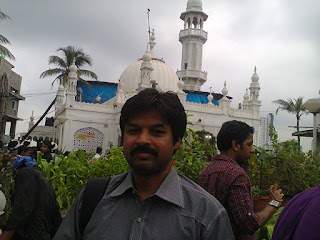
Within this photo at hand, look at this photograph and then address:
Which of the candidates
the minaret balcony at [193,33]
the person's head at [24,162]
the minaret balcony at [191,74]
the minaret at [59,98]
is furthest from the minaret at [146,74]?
the person's head at [24,162]

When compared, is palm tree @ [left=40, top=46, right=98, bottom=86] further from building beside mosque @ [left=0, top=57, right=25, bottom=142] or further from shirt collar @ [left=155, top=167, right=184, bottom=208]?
shirt collar @ [left=155, top=167, right=184, bottom=208]

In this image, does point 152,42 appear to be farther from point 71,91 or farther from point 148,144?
point 148,144

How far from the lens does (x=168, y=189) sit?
Result: 1474mm

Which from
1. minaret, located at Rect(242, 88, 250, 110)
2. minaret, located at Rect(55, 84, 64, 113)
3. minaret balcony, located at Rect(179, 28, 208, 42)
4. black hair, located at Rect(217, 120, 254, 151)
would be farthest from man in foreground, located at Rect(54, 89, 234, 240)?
minaret balcony, located at Rect(179, 28, 208, 42)

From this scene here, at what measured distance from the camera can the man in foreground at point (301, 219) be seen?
4.18 feet

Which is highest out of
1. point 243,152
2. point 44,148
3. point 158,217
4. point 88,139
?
point 88,139

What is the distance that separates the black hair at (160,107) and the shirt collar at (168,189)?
0.21 m

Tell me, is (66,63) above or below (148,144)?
Result: above

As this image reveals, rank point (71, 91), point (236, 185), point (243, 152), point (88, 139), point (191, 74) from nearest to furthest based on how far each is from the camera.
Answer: point (236, 185) → point (243, 152) → point (88, 139) → point (71, 91) → point (191, 74)

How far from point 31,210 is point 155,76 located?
2425cm

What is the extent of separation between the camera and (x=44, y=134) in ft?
87.6

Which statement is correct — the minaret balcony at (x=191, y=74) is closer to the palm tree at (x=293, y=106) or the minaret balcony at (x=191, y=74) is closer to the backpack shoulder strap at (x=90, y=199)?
the palm tree at (x=293, y=106)

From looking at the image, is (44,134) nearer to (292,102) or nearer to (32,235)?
(292,102)

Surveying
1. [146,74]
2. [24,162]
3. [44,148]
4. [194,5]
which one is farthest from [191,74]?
[24,162]
